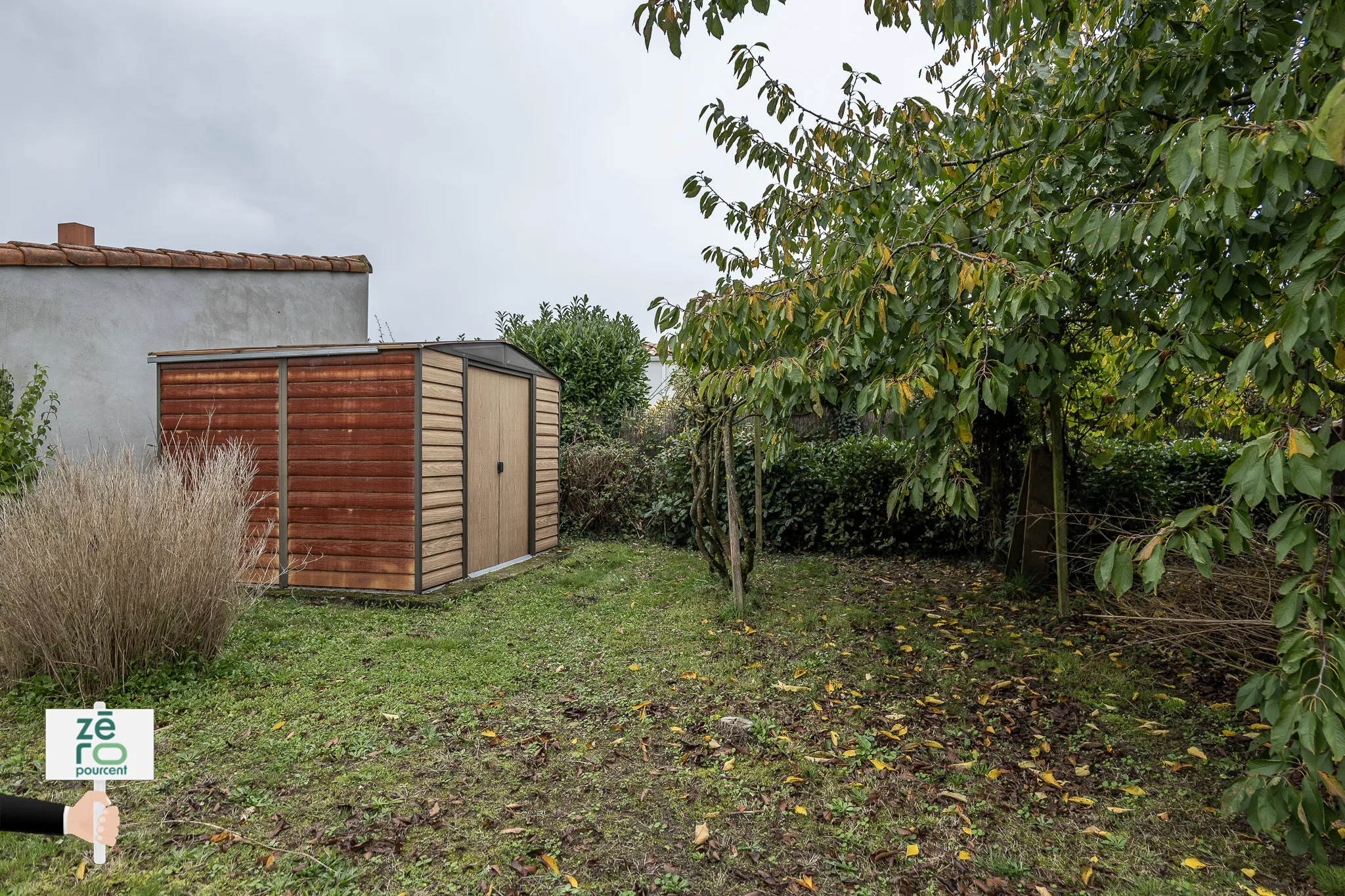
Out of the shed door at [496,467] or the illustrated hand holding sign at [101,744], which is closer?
the illustrated hand holding sign at [101,744]

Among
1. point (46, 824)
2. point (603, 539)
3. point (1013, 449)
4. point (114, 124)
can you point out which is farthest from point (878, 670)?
point (114, 124)

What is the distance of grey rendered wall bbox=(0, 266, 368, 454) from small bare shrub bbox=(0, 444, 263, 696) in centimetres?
320

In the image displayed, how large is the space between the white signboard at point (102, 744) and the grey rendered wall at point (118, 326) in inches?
238

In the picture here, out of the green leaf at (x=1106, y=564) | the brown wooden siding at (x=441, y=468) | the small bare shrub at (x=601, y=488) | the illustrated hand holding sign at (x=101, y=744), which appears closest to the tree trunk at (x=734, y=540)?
the brown wooden siding at (x=441, y=468)

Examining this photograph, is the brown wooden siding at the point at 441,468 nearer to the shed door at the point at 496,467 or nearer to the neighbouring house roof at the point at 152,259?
the shed door at the point at 496,467

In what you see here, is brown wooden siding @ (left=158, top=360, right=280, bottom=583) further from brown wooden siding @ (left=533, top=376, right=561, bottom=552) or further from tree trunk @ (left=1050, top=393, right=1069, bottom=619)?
tree trunk @ (left=1050, top=393, right=1069, bottom=619)

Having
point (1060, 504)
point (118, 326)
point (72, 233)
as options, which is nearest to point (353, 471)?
point (118, 326)

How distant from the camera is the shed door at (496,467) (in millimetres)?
7145

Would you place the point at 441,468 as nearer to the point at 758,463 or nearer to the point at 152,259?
the point at 758,463

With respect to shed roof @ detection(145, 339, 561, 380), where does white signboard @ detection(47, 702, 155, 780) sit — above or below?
below

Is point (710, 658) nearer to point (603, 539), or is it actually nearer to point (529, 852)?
point (529, 852)

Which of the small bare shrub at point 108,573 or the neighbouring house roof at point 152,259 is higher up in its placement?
the neighbouring house roof at point 152,259

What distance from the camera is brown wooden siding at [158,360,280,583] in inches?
260

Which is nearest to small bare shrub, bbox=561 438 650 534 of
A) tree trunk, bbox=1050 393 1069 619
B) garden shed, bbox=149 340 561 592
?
garden shed, bbox=149 340 561 592
